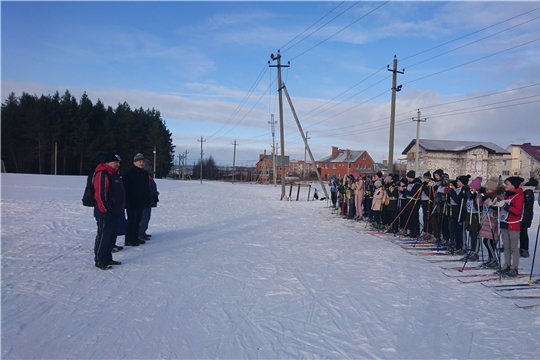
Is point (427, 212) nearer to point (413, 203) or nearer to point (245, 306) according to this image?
point (413, 203)

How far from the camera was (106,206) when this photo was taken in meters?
6.54

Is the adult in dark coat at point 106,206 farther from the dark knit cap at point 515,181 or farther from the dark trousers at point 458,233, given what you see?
the dark trousers at point 458,233

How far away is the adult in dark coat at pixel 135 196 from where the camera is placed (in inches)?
333

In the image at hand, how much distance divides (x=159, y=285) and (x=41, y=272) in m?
2.18

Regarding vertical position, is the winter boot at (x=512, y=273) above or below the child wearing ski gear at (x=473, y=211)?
below

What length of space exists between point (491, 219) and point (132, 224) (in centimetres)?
787

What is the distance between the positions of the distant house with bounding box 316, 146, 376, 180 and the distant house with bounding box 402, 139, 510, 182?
3090 cm

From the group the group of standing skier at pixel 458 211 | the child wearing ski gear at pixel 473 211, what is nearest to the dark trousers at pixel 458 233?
the group of standing skier at pixel 458 211

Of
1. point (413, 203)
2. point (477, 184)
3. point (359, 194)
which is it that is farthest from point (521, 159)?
point (477, 184)

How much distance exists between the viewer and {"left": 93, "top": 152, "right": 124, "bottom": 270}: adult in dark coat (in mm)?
6562

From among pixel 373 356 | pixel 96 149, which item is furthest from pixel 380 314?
pixel 96 149

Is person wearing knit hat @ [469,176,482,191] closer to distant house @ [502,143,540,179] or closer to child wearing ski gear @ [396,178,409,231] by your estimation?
child wearing ski gear @ [396,178,409,231]

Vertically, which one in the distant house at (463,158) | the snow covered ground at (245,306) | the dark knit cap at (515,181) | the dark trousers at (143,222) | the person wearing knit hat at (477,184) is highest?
the distant house at (463,158)

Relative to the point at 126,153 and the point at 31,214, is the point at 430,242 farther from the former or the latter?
the point at 126,153
